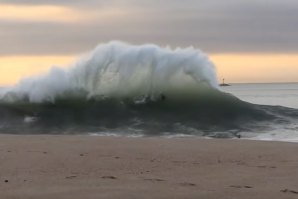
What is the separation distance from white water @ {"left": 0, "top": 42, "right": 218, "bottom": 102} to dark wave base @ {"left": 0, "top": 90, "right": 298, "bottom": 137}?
2.38 feet

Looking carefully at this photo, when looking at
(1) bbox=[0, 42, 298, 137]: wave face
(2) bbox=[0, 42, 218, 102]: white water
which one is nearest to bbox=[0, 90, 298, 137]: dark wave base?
(1) bbox=[0, 42, 298, 137]: wave face

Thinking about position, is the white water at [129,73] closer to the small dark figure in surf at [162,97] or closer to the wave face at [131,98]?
the wave face at [131,98]

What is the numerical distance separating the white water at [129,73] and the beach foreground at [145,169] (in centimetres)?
959

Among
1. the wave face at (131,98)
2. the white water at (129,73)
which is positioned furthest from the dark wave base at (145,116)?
the white water at (129,73)

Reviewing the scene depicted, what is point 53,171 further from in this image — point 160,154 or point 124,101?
point 124,101

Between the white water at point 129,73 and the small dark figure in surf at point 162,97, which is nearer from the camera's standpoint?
the small dark figure in surf at point 162,97

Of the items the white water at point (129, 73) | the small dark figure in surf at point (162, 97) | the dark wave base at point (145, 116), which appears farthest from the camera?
the white water at point (129, 73)

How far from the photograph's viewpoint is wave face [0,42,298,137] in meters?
14.9

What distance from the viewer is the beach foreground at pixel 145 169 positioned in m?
4.80

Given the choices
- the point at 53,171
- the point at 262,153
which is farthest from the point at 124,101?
the point at 53,171

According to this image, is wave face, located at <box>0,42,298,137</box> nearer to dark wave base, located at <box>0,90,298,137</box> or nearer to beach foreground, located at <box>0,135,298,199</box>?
dark wave base, located at <box>0,90,298,137</box>

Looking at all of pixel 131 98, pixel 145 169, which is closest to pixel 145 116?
pixel 131 98

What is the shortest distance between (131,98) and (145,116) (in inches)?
77.4

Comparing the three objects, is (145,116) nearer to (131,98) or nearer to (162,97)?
(131,98)
